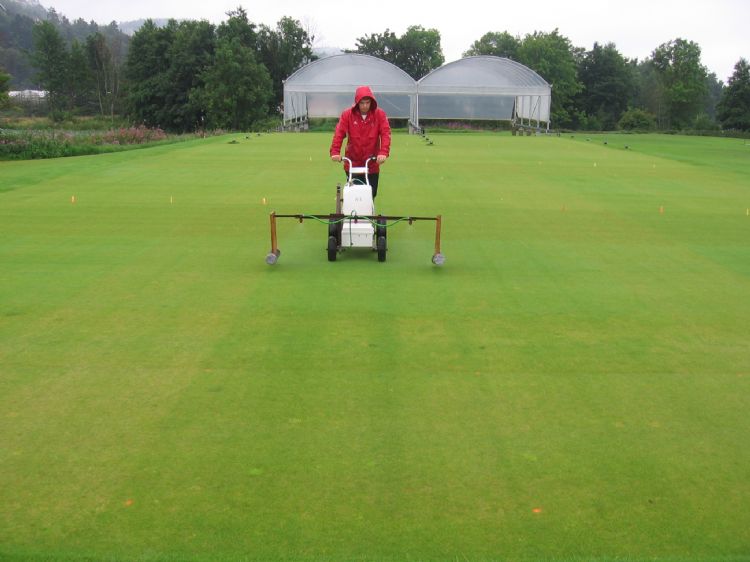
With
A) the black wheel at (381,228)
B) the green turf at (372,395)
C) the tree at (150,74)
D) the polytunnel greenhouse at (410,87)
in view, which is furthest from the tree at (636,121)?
the black wheel at (381,228)

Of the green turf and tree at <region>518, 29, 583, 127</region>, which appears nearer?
the green turf

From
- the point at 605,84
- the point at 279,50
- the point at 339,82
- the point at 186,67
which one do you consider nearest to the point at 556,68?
the point at 605,84

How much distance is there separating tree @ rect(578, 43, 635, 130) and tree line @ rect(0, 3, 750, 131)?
0.13 meters

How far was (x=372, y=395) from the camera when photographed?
5156 millimetres

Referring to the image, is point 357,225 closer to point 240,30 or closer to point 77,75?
point 240,30

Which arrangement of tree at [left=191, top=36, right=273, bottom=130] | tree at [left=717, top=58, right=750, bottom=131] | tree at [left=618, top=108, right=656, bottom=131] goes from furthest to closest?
Result: tree at [left=618, top=108, right=656, bottom=131], tree at [left=717, top=58, right=750, bottom=131], tree at [left=191, top=36, right=273, bottom=130]

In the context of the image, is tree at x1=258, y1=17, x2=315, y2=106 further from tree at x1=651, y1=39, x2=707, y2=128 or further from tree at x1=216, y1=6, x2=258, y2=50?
tree at x1=651, y1=39, x2=707, y2=128

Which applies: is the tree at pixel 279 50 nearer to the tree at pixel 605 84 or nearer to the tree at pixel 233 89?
the tree at pixel 233 89

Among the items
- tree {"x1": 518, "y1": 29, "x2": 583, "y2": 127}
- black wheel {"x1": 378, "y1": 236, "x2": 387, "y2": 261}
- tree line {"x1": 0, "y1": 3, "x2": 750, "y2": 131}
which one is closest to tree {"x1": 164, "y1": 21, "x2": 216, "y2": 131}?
tree line {"x1": 0, "y1": 3, "x2": 750, "y2": 131}

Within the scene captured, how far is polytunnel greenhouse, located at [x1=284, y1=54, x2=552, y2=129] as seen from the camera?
5109 centimetres

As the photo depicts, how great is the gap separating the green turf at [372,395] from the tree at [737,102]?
73.6m

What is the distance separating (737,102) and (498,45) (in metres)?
38.7

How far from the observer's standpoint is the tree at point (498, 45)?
104m

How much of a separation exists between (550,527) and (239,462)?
170 cm
